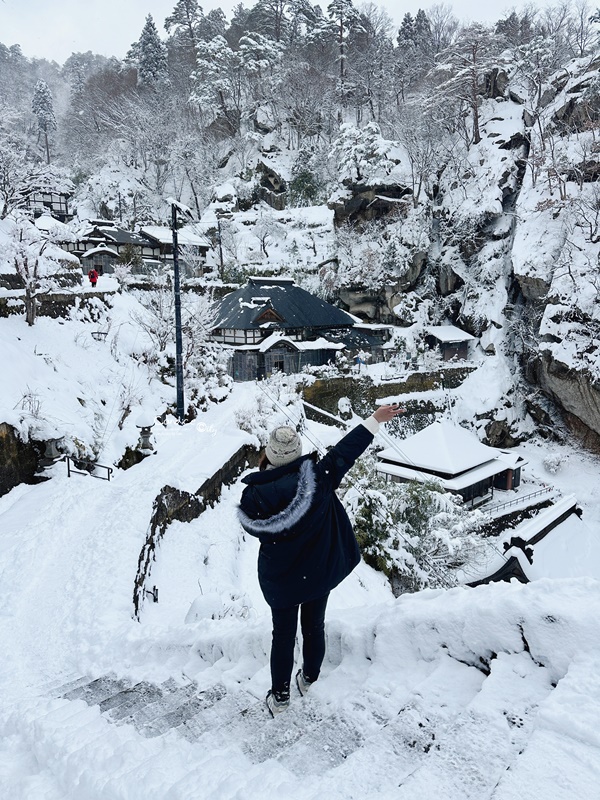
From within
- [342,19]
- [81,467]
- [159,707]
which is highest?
[342,19]

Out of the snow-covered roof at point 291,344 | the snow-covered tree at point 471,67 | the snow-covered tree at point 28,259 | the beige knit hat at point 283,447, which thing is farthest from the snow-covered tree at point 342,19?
the beige knit hat at point 283,447

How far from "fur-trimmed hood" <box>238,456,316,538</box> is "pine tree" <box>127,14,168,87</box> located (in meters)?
60.3

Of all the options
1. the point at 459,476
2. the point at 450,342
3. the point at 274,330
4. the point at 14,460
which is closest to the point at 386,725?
the point at 14,460

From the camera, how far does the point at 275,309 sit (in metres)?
25.5

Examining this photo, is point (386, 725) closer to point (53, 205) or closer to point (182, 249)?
point (182, 249)

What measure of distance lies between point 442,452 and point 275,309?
12.3 m

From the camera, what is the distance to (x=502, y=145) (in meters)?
30.8

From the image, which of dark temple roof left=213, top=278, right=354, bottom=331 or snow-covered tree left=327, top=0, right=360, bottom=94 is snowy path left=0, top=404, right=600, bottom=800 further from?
snow-covered tree left=327, top=0, right=360, bottom=94

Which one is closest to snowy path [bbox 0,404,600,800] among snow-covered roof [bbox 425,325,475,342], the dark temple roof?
the dark temple roof

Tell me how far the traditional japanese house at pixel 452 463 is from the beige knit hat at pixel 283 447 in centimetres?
1534

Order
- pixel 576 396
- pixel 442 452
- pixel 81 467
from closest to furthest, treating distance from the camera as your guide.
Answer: pixel 81 467
pixel 442 452
pixel 576 396

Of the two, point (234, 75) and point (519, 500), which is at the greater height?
point (234, 75)

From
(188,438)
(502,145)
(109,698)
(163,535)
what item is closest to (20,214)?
(188,438)

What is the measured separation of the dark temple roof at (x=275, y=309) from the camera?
81.1 ft
